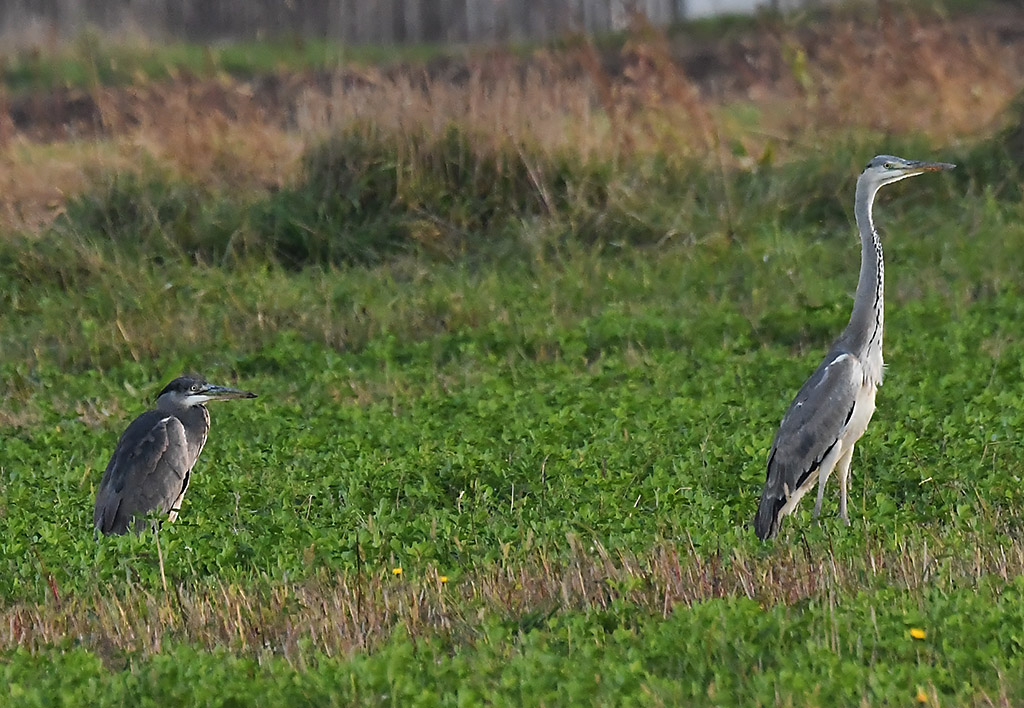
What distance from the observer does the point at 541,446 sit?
8203 millimetres

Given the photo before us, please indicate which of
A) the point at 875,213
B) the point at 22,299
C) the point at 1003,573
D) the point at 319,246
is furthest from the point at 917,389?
the point at 22,299

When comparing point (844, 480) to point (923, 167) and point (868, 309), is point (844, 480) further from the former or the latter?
point (923, 167)

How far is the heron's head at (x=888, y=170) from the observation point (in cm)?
831

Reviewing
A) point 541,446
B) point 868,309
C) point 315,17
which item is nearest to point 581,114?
point 541,446

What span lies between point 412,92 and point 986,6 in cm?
1757

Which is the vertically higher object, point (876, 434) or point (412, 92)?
point (412, 92)

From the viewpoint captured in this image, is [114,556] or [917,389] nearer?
[114,556]

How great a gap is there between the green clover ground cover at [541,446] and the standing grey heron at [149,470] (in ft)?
0.45

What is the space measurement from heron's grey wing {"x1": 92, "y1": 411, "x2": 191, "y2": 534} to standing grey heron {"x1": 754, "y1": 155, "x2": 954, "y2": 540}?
275 cm

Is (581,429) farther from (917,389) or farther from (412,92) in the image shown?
(412,92)

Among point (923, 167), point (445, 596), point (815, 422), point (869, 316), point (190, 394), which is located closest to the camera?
point (445, 596)

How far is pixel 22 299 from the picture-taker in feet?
42.0

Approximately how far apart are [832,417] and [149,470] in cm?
312

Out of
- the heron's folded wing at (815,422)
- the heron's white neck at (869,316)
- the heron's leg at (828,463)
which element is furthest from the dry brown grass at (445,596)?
the heron's white neck at (869,316)
